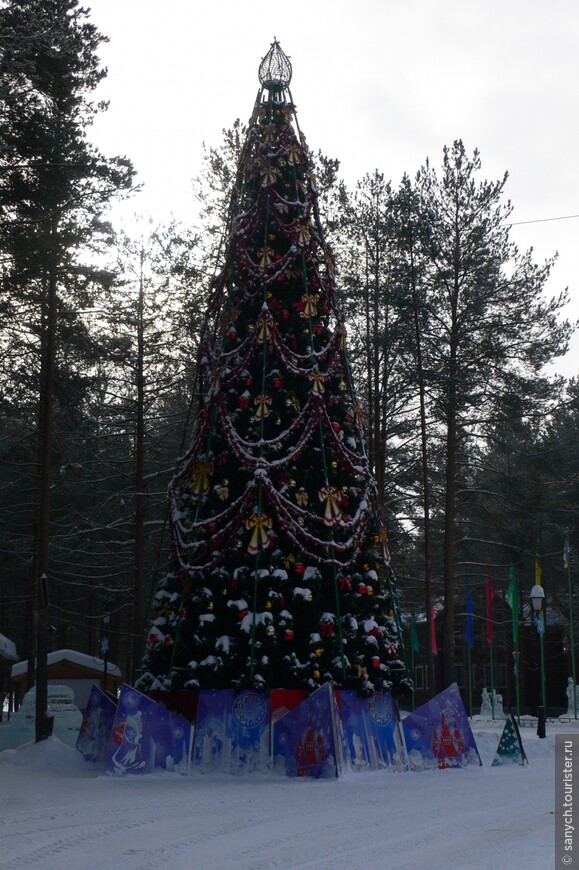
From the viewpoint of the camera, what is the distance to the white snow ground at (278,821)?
A: 7766 millimetres

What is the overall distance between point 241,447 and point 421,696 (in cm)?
5073

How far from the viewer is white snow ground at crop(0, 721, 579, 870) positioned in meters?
7.77

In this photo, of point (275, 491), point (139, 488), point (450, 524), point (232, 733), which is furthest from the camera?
point (139, 488)

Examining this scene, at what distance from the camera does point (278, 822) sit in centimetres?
983

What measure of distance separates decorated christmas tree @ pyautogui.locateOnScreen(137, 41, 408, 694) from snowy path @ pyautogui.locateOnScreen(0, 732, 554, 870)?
6.54 feet

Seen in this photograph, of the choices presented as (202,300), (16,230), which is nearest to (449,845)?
(16,230)

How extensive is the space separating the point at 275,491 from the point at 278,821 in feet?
20.7

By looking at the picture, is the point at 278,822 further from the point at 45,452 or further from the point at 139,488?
the point at 139,488

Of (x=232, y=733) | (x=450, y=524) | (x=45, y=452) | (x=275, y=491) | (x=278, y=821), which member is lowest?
(x=278, y=821)

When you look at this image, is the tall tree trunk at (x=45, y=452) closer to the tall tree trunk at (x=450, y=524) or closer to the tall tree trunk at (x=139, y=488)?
the tall tree trunk at (x=139, y=488)

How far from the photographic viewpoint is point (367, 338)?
2717 cm

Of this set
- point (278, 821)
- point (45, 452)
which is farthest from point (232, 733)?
point (45, 452)

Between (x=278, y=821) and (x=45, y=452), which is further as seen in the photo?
(x=45, y=452)

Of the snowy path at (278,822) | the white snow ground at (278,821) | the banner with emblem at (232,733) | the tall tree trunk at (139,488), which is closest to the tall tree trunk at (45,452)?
the tall tree trunk at (139,488)
